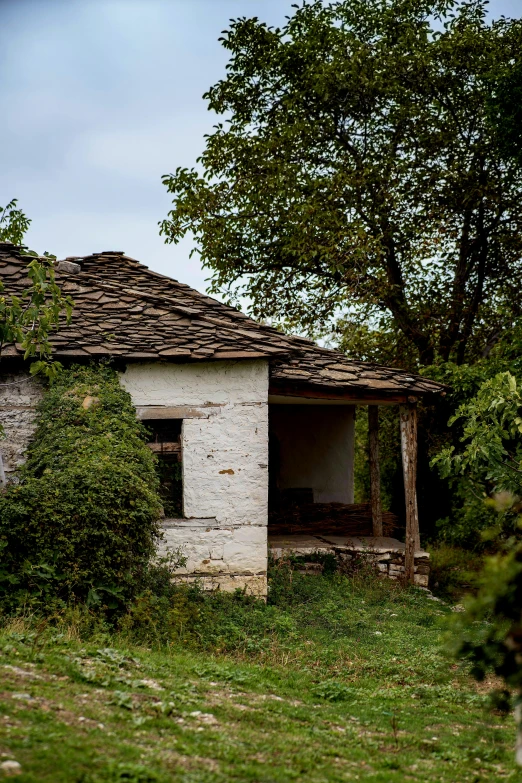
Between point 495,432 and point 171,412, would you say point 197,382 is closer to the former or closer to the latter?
point 171,412

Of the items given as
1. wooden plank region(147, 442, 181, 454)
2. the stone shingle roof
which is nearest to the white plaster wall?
the stone shingle roof

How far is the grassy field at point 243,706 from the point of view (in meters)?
3.74

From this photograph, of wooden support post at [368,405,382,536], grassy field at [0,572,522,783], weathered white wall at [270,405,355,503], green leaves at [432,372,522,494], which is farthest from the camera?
weathered white wall at [270,405,355,503]

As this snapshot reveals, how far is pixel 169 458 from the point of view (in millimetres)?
9156

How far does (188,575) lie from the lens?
878 cm

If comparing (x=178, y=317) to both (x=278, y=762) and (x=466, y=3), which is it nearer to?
(x=278, y=762)

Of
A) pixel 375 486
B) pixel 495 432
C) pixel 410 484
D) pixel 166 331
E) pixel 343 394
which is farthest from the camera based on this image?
pixel 375 486

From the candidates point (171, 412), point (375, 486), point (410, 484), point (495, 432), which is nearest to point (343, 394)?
point (410, 484)

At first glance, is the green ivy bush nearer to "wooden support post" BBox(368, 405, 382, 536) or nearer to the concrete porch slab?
the concrete porch slab

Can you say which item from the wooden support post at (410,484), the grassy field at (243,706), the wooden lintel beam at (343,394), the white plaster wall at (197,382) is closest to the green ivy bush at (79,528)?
the grassy field at (243,706)

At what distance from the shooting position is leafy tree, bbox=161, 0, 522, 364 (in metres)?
14.4

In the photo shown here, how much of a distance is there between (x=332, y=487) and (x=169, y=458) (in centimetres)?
547

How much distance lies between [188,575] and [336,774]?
16.5ft

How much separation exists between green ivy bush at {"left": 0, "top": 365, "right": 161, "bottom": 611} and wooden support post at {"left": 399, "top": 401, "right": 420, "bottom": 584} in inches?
171
